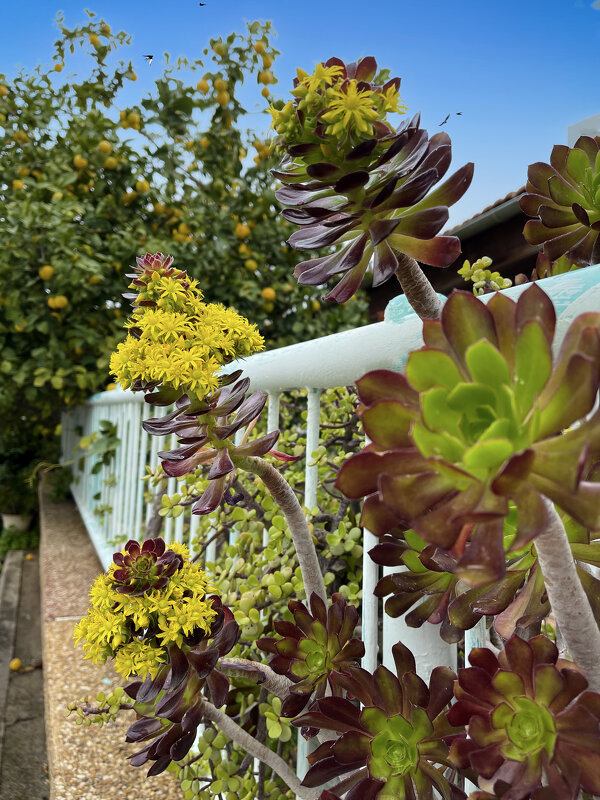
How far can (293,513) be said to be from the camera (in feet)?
2.38

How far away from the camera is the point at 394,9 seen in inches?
531

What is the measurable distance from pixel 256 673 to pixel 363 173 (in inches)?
24.5

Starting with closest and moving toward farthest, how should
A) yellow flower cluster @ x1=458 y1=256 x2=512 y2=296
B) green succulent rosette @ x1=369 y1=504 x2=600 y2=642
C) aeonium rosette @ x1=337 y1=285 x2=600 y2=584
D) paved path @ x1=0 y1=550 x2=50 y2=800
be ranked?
aeonium rosette @ x1=337 y1=285 x2=600 y2=584
green succulent rosette @ x1=369 y1=504 x2=600 y2=642
yellow flower cluster @ x1=458 y1=256 x2=512 y2=296
paved path @ x1=0 y1=550 x2=50 y2=800

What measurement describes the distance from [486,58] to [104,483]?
15497 millimetres

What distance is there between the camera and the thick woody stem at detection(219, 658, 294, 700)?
76cm

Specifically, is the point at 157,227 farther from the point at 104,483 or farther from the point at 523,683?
the point at 523,683

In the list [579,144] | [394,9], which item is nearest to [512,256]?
[579,144]

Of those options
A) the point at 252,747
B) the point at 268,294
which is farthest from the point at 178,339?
the point at 268,294

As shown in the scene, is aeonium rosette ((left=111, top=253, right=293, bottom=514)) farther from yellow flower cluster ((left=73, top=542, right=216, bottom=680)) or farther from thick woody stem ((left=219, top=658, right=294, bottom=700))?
thick woody stem ((left=219, top=658, right=294, bottom=700))

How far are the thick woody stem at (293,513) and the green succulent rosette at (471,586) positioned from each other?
0.48 ft

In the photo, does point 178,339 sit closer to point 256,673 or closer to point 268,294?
point 256,673

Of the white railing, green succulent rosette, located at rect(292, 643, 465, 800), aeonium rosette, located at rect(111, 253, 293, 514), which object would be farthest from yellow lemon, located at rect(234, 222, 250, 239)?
green succulent rosette, located at rect(292, 643, 465, 800)

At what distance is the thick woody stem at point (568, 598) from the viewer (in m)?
0.36

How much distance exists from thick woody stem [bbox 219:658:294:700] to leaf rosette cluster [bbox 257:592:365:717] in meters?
0.10
